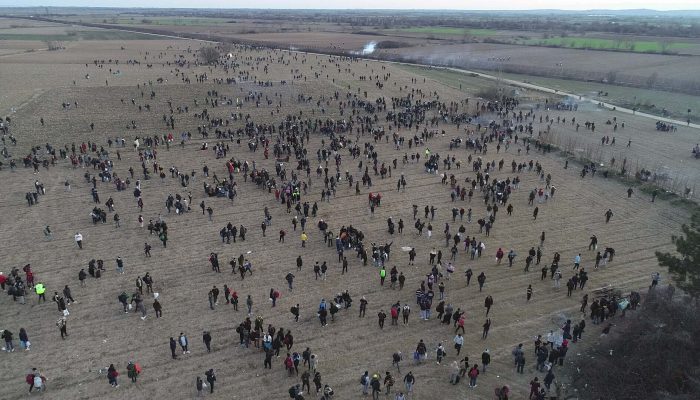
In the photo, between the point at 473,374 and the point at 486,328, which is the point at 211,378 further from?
the point at 486,328

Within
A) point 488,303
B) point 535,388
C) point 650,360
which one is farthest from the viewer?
point 488,303

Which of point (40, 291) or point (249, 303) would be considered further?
point (40, 291)

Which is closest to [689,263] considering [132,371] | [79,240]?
[132,371]

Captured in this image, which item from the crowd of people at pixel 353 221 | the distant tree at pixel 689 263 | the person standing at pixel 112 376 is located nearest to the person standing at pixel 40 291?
the crowd of people at pixel 353 221

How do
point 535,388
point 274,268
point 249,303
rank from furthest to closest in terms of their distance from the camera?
point 274,268, point 249,303, point 535,388

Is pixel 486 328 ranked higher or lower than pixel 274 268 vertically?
higher

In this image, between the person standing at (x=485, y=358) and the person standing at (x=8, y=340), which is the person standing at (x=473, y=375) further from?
the person standing at (x=8, y=340)

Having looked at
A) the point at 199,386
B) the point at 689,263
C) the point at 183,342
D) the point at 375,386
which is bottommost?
the point at 199,386

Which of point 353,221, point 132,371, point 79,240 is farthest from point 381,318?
point 79,240

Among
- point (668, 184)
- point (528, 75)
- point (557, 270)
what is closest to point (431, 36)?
point (528, 75)
